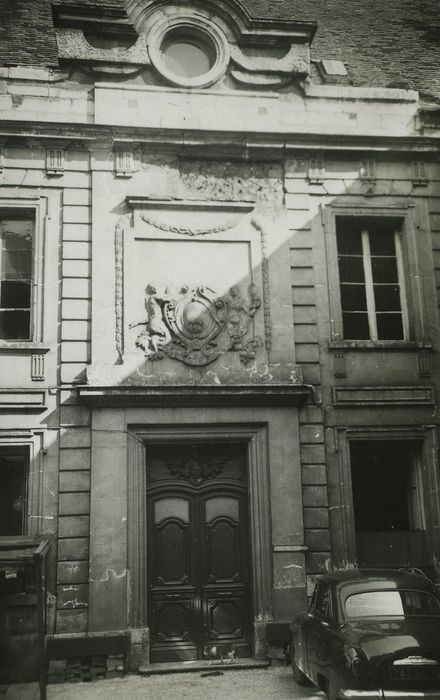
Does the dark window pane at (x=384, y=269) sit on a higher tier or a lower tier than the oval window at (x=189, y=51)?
lower

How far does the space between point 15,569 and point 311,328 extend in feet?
18.1

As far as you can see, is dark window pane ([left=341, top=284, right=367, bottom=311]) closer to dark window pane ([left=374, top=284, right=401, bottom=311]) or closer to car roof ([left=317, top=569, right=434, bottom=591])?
dark window pane ([left=374, top=284, right=401, bottom=311])

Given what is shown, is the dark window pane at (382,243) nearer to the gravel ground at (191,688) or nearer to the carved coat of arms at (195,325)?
the carved coat of arms at (195,325)

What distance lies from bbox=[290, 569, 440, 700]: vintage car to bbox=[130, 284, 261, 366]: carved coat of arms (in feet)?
12.5

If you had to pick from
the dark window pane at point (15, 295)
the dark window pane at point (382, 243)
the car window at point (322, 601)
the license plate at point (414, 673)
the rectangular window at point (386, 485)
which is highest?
the dark window pane at point (382, 243)

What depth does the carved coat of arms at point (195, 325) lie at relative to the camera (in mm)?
10594

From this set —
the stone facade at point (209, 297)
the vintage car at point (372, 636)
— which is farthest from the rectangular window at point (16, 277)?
the vintage car at point (372, 636)

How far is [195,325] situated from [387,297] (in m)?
3.25

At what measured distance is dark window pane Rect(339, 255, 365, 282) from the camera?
11.6m

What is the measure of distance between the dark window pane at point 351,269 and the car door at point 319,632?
204 inches

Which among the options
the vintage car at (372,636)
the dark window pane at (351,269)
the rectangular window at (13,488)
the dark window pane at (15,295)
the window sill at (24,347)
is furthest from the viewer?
the dark window pane at (351,269)

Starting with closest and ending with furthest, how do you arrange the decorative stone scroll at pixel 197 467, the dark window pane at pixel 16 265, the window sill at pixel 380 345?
the decorative stone scroll at pixel 197 467
the dark window pane at pixel 16 265
the window sill at pixel 380 345

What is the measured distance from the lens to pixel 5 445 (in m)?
10.1

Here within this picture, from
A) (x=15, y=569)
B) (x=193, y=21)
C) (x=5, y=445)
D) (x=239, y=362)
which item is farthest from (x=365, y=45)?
(x=15, y=569)
